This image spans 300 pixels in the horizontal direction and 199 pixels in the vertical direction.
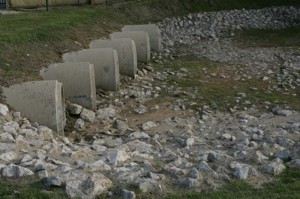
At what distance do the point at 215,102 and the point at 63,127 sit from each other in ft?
18.4

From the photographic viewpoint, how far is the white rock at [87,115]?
46.2ft

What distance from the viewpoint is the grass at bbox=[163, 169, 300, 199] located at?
24.5 feet

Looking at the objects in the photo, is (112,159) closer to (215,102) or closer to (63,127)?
(63,127)

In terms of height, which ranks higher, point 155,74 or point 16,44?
point 16,44

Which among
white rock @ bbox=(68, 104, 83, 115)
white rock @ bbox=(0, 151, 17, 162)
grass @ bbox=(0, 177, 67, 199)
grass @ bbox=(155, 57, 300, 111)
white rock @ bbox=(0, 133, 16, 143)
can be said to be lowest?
grass @ bbox=(155, 57, 300, 111)

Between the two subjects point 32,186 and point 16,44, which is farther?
point 16,44

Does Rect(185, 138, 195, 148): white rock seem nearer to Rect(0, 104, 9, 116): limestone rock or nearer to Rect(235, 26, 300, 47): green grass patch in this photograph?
Rect(0, 104, 9, 116): limestone rock

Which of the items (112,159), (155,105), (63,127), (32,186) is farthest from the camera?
(155,105)

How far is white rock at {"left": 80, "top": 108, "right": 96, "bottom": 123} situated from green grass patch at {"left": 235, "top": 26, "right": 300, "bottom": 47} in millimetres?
17054

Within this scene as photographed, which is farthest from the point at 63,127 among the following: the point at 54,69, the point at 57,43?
the point at 57,43

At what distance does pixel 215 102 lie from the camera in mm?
16031

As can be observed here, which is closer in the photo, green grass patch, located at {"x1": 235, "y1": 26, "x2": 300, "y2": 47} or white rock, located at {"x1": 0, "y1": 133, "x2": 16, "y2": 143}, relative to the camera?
white rock, located at {"x1": 0, "y1": 133, "x2": 16, "y2": 143}

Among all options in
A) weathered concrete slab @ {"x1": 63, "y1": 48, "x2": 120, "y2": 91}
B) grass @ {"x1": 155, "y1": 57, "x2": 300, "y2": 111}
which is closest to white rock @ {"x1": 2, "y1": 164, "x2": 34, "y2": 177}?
grass @ {"x1": 155, "y1": 57, "x2": 300, "y2": 111}

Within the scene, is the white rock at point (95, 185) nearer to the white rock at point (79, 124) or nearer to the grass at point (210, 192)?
the grass at point (210, 192)
